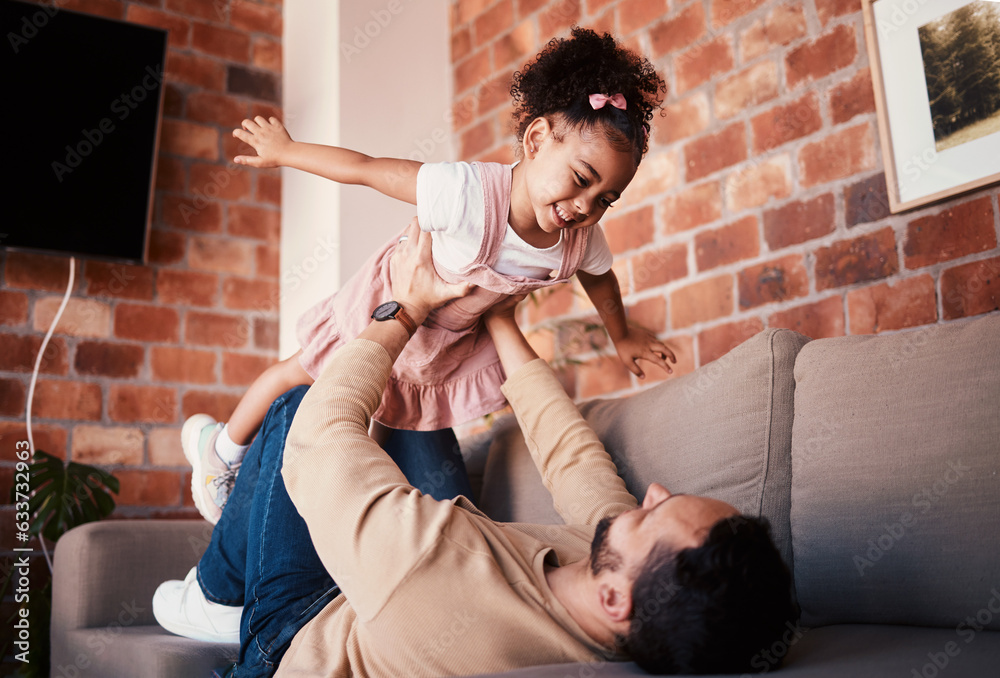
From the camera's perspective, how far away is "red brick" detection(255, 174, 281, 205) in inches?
125

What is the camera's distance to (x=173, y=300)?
293cm

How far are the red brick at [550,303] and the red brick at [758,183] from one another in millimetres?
633

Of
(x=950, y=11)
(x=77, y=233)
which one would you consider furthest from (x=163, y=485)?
(x=950, y=11)

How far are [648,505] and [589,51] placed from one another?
0.96m

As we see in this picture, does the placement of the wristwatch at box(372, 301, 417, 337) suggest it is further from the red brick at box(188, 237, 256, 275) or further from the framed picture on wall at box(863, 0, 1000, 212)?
the red brick at box(188, 237, 256, 275)

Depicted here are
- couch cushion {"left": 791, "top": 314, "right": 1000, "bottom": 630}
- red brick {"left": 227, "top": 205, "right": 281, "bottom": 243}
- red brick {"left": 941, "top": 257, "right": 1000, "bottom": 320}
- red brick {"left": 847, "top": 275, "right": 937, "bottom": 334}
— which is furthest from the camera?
red brick {"left": 227, "top": 205, "right": 281, "bottom": 243}

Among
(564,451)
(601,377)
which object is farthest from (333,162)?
(601,377)

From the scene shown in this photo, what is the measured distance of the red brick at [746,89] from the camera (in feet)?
7.04

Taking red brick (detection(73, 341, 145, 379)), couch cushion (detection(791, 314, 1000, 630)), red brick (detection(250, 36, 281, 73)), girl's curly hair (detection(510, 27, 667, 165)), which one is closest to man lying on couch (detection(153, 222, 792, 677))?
couch cushion (detection(791, 314, 1000, 630))

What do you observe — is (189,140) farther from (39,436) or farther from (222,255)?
(39,436)

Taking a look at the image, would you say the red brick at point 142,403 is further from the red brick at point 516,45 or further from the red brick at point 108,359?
the red brick at point 516,45

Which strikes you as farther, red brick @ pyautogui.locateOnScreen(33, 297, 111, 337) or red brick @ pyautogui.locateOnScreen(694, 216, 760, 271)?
red brick @ pyautogui.locateOnScreen(33, 297, 111, 337)

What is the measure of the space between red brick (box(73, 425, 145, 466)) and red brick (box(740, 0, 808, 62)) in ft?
7.54

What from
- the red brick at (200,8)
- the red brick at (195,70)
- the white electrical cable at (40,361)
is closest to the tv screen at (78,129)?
the white electrical cable at (40,361)
